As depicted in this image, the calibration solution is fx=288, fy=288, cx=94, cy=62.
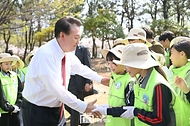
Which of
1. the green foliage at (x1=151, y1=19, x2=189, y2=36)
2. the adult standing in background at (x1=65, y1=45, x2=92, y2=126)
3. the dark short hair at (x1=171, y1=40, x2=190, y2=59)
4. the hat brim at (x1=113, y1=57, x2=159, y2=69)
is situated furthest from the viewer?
the green foliage at (x1=151, y1=19, x2=189, y2=36)

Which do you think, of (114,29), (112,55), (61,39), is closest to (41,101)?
(61,39)

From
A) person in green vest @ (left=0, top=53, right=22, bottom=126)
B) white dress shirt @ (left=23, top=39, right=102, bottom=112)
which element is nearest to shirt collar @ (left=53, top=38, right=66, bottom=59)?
white dress shirt @ (left=23, top=39, right=102, bottom=112)

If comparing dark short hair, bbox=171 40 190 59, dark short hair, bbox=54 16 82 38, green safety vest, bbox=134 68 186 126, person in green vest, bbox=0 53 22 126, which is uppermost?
dark short hair, bbox=54 16 82 38

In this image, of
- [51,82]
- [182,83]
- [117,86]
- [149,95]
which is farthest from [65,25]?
[182,83]

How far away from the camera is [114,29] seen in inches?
882

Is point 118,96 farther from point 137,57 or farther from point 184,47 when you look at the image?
point 184,47

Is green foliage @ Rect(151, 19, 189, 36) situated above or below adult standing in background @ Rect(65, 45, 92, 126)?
below

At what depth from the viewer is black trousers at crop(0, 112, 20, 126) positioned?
156 inches

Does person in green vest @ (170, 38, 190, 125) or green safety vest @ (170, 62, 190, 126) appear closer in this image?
green safety vest @ (170, 62, 190, 126)

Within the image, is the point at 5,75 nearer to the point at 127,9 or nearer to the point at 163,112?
the point at 163,112

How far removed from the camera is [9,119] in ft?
13.3

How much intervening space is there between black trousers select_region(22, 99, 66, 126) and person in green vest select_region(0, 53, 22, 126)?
1.25 metres

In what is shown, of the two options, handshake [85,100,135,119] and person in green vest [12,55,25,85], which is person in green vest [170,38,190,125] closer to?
handshake [85,100,135,119]

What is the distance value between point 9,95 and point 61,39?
68.0 inches
